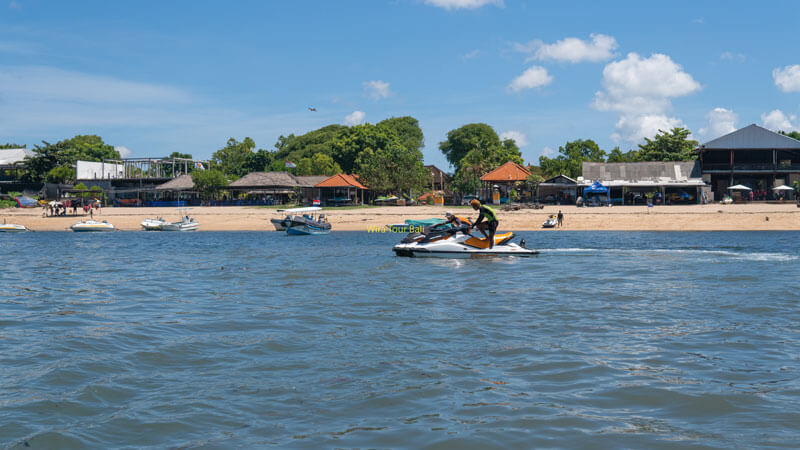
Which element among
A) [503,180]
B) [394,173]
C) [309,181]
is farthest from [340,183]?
[503,180]

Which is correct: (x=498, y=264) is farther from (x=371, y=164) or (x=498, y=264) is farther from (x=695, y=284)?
(x=371, y=164)

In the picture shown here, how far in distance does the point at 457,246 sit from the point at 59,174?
68.7 metres

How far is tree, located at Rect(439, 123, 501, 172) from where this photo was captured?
A: 104m

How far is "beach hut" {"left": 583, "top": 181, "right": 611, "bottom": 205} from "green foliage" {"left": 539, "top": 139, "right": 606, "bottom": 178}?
1734 cm

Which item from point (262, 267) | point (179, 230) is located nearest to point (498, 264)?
point (262, 267)

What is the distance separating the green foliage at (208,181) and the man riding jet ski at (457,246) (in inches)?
2110

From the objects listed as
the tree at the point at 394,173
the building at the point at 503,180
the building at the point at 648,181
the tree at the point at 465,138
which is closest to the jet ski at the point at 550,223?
the building at the point at 648,181

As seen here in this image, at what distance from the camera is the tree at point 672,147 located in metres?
66.9

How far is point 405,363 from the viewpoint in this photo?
25.6ft

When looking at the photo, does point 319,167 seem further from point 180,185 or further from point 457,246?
point 457,246

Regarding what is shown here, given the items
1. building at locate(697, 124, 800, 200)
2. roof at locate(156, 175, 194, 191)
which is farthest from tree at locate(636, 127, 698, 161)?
roof at locate(156, 175, 194, 191)

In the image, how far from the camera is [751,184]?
59.8 m

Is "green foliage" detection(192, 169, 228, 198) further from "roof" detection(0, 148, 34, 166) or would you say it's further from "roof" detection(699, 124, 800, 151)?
"roof" detection(699, 124, 800, 151)

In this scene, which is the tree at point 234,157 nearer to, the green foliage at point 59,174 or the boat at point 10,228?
the green foliage at point 59,174
